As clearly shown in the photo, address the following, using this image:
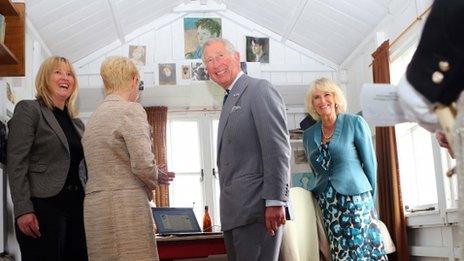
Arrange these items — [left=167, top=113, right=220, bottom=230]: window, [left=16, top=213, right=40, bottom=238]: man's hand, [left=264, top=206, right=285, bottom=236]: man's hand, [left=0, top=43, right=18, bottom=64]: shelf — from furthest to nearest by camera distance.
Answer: [left=167, top=113, right=220, bottom=230]: window, [left=0, top=43, right=18, bottom=64]: shelf, [left=16, top=213, right=40, bottom=238]: man's hand, [left=264, top=206, right=285, bottom=236]: man's hand

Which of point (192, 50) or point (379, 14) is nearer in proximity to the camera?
point (379, 14)

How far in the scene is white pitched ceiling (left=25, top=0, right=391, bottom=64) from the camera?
4344 mm

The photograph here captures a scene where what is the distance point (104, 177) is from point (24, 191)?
377mm

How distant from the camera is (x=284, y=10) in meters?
5.07

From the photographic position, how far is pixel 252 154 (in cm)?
198

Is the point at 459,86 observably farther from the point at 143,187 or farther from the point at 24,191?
the point at 24,191

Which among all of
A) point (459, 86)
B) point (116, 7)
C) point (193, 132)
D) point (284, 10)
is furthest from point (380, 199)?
point (459, 86)

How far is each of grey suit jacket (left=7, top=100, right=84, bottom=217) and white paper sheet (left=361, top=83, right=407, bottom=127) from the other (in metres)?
1.47

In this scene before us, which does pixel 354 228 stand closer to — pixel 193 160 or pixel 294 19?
pixel 294 19

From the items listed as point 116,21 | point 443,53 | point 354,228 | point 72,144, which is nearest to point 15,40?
point 72,144

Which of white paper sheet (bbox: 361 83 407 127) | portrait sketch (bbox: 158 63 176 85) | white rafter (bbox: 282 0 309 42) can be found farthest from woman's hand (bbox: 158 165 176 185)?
portrait sketch (bbox: 158 63 176 85)

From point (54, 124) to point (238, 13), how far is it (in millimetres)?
3641

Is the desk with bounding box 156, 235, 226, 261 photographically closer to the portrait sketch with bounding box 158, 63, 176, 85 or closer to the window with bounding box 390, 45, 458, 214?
the window with bounding box 390, 45, 458, 214

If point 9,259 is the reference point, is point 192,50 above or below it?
above
